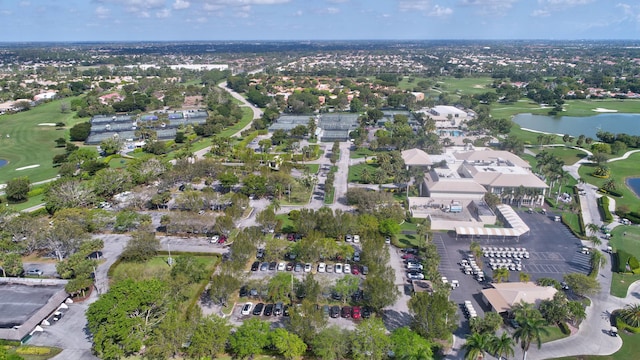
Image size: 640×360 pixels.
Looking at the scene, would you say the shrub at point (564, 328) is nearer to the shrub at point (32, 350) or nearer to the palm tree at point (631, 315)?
the palm tree at point (631, 315)

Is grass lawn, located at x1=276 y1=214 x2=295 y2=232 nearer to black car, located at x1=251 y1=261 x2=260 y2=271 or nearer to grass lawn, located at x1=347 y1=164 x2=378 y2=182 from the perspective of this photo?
black car, located at x1=251 y1=261 x2=260 y2=271

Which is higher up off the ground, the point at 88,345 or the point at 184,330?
the point at 184,330

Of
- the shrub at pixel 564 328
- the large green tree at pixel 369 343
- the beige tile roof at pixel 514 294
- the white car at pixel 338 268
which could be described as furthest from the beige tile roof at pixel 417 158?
the large green tree at pixel 369 343

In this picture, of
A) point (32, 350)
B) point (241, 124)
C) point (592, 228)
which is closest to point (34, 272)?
point (32, 350)

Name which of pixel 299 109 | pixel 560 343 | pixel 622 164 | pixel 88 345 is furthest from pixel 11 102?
pixel 622 164

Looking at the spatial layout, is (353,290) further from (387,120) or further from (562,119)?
(562,119)

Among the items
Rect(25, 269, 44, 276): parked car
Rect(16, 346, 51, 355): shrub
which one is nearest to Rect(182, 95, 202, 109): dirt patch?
Rect(25, 269, 44, 276): parked car
